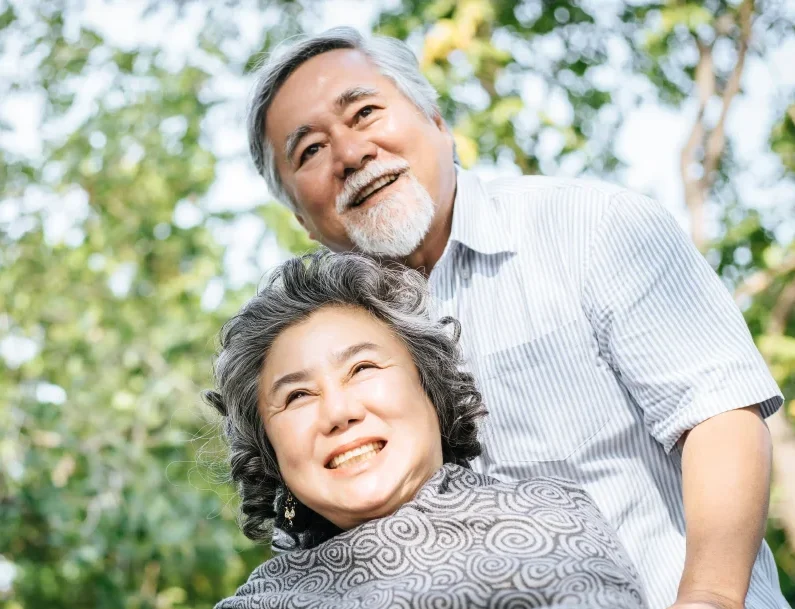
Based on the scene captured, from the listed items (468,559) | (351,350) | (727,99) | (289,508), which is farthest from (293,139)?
(727,99)

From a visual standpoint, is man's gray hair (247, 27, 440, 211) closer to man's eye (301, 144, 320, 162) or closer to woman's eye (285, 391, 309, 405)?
man's eye (301, 144, 320, 162)

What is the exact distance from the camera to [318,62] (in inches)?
94.5

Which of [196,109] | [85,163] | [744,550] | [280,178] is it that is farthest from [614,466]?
[85,163]

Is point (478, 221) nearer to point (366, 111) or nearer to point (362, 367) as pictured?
point (366, 111)

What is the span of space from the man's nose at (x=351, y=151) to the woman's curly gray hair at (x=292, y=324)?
1.20 ft

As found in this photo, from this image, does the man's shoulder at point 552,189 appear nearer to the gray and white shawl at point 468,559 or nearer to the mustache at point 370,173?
the mustache at point 370,173

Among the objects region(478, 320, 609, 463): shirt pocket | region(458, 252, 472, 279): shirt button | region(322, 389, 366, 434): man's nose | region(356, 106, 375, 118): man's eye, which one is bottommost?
region(478, 320, 609, 463): shirt pocket

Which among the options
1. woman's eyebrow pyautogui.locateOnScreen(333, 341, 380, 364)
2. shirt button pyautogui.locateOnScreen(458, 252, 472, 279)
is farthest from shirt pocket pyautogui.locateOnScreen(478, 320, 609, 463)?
woman's eyebrow pyautogui.locateOnScreen(333, 341, 380, 364)

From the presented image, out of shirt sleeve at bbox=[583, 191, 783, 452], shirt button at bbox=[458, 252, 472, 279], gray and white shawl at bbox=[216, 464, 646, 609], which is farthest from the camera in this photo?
shirt button at bbox=[458, 252, 472, 279]

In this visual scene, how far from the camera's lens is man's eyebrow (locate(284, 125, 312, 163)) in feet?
7.73

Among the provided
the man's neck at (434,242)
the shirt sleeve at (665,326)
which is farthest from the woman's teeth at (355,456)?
the man's neck at (434,242)

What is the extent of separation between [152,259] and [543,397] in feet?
14.9

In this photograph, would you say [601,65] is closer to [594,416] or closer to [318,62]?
[318,62]

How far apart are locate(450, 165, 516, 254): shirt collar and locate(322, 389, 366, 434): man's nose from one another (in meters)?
0.57
